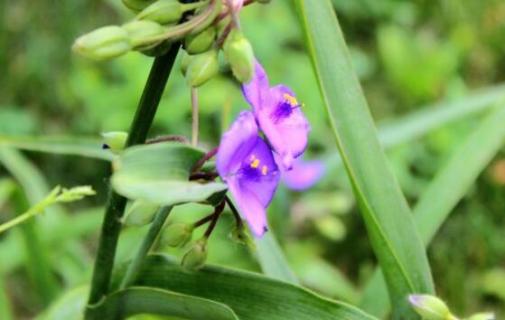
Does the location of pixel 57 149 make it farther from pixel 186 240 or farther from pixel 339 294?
pixel 339 294

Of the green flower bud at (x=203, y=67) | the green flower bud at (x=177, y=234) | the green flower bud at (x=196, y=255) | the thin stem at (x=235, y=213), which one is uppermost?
the green flower bud at (x=203, y=67)

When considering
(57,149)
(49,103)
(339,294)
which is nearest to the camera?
(57,149)

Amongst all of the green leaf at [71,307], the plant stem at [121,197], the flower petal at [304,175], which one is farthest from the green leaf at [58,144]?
the flower petal at [304,175]

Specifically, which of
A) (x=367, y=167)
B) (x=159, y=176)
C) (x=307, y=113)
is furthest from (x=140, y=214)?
(x=307, y=113)

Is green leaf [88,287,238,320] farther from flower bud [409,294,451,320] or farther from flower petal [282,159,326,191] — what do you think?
flower petal [282,159,326,191]

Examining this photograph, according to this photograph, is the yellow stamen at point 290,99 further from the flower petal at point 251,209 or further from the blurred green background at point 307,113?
the blurred green background at point 307,113

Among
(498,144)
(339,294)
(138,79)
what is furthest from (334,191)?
(498,144)

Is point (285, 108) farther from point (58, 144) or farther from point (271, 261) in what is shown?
point (58, 144)
